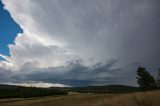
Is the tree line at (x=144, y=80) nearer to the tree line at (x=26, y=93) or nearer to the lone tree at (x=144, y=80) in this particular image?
the lone tree at (x=144, y=80)

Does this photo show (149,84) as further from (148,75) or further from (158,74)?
(158,74)

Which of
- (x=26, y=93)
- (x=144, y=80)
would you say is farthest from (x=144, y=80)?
(x=26, y=93)

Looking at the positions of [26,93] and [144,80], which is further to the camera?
[26,93]

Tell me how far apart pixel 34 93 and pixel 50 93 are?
725cm

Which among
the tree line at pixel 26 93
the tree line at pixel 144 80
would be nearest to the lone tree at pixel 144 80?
the tree line at pixel 144 80

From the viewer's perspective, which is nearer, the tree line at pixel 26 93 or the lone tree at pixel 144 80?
the lone tree at pixel 144 80

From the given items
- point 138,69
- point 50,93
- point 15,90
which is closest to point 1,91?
point 15,90

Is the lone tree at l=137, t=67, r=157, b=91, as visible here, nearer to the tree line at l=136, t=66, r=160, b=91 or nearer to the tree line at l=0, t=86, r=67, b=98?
the tree line at l=136, t=66, r=160, b=91

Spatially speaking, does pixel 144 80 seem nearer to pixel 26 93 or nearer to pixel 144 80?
pixel 144 80

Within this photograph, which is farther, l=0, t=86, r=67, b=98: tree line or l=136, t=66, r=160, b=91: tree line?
l=0, t=86, r=67, b=98: tree line

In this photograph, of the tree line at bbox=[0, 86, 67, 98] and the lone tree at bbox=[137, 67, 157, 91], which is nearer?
the lone tree at bbox=[137, 67, 157, 91]

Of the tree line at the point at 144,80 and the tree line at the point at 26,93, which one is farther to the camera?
the tree line at the point at 26,93

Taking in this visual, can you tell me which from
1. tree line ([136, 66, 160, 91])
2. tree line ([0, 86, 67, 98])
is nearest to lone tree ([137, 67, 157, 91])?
tree line ([136, 66, 160, 91])

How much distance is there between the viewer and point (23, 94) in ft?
346
